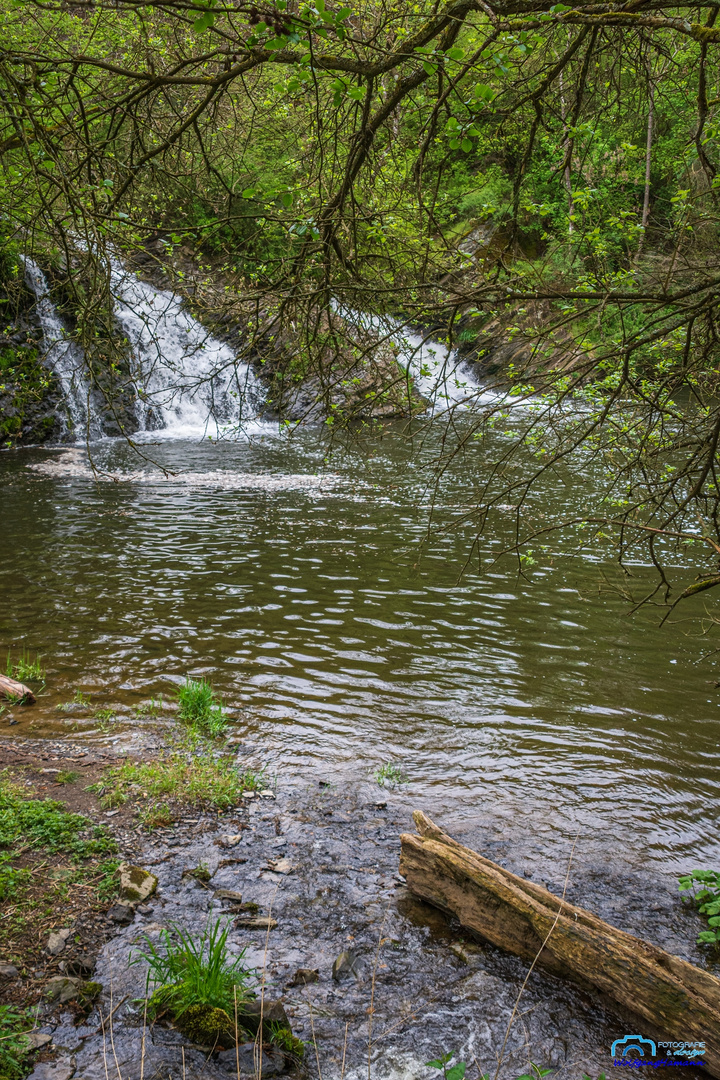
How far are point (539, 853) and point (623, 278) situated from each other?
3.73m

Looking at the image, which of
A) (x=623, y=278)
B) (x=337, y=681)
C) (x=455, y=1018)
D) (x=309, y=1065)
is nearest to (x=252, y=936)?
(x=309, y=1065)

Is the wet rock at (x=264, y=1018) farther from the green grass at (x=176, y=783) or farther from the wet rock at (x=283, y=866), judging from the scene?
the green grass at (x=176, y=783)

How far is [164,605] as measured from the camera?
8719 mm

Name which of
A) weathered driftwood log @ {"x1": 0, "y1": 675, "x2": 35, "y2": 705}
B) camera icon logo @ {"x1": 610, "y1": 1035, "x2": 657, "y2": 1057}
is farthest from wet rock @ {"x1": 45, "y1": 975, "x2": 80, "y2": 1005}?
weathered driftwood log @ {"x1": 0, "y1": 675, "x2": 35, "y2": 705}

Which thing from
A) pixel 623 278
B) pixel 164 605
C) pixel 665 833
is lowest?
pixel 665 833

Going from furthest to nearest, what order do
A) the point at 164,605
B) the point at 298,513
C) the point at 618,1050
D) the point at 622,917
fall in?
1. the point at 298,513
2. the point at 164,605
3. the point at 622,917
4. the point at 618,1050

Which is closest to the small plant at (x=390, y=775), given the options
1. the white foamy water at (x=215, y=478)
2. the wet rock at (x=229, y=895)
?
the wet rock at (x=229, y=895)

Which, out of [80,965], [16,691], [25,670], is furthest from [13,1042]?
[25,670]

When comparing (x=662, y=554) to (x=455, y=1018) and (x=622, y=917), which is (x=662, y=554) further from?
(x=455, y=1018)

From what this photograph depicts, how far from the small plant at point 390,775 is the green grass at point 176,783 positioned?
2.90 ft

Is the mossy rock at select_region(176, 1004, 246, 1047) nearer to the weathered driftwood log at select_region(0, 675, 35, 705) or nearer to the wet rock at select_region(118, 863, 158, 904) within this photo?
the wet rock at select_region(118, 863, 158, 904)

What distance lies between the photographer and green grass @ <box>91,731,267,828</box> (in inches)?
175

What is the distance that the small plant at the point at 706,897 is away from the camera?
11.7 ft

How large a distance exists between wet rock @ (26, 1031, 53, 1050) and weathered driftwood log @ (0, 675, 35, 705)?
3.90m
